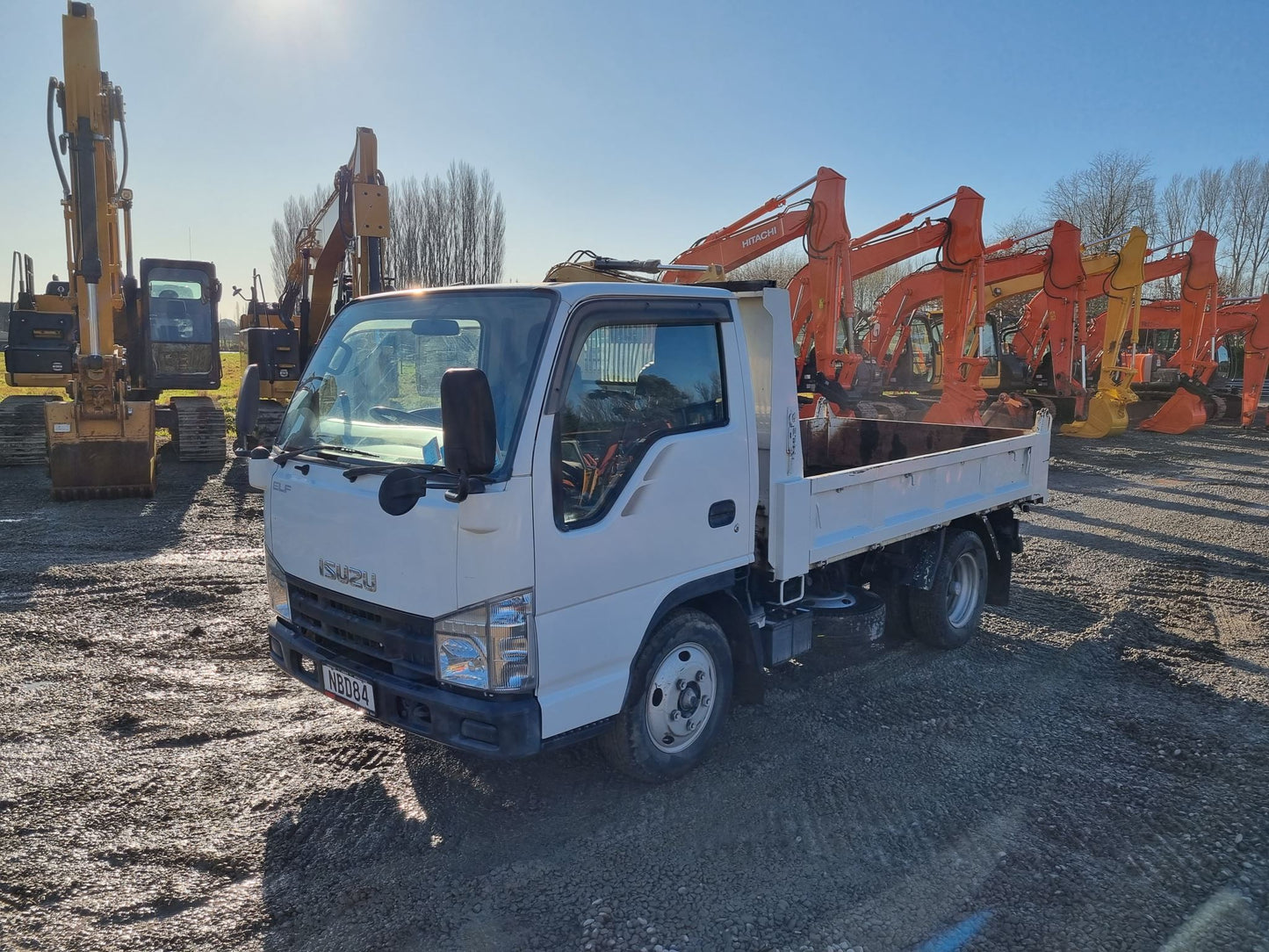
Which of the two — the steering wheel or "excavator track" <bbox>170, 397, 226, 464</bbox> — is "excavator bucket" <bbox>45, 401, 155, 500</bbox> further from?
the steering wheel

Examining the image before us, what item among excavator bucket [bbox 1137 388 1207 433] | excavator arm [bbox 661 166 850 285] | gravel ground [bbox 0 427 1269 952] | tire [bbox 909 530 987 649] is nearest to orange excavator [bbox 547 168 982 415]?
excavator arm [bbox 661 166 850 285]

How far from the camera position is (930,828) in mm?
3738

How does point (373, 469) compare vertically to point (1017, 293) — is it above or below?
below

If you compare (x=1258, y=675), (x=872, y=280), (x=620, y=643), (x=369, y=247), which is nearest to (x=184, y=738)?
(x=620, y=643)

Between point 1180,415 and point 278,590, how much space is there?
21529 millimetres

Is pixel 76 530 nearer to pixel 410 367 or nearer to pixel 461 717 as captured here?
pixel 410 367

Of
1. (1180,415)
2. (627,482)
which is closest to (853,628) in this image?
(627,482)

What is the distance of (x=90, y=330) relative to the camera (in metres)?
10.4

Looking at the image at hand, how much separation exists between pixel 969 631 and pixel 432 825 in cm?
404

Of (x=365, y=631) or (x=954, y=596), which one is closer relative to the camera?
(x=365, y=631)

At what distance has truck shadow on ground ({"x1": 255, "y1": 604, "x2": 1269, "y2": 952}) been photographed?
3119 mm

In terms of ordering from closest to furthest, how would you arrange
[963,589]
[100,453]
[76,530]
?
1. [963,589]
2. [76,530]
3. [100,453]

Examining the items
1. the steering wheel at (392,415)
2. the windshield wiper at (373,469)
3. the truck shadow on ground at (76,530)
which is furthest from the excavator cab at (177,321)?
the windshield wiper at (373,469)

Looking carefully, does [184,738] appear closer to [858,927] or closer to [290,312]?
[858,927]
